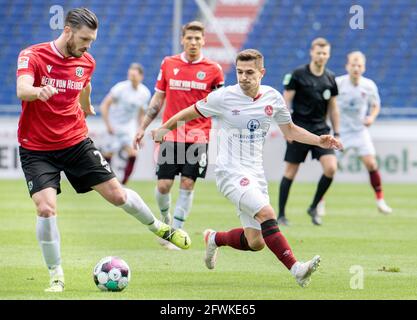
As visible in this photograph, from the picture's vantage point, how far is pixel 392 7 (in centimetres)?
2717

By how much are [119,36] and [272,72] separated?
4552mm

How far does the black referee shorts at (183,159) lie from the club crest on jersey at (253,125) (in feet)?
8.29

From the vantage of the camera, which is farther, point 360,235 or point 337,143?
point 360,235

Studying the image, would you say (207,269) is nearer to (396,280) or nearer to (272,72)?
(396,280)

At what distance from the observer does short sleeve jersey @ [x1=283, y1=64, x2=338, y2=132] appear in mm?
13242

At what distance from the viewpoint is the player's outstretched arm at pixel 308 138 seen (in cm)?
827

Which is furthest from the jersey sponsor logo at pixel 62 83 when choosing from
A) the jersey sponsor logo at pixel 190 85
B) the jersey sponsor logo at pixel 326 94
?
the jersey sponsor logo at pixel 326 94

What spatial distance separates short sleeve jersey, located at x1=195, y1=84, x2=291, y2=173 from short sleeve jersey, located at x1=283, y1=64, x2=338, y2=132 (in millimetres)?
4863

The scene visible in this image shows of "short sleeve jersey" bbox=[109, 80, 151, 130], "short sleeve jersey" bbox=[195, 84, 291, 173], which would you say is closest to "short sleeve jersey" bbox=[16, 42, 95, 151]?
"short sleeve jersey" bbox=[195, 84, 291, 173]

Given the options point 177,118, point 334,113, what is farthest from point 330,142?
point 334,113

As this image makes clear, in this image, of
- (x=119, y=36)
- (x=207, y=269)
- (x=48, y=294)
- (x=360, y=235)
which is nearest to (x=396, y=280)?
(x=207, y=269)

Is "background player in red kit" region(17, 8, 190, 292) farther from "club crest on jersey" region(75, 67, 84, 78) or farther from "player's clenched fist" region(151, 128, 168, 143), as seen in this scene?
"player's clenched fist" region(151, 128, 168, 143)

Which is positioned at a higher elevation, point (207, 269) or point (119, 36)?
point (119, 36)

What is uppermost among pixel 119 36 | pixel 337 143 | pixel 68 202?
pixel 119 36
